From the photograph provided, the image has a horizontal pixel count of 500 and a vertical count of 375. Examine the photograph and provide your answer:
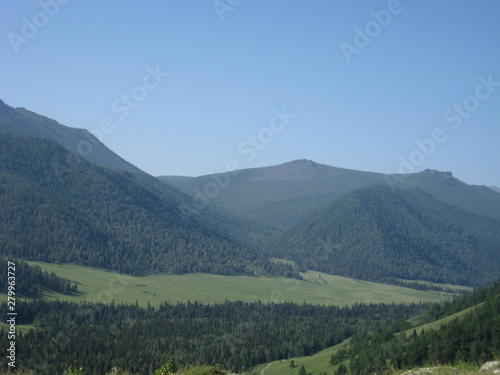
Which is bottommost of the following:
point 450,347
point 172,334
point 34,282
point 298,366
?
point 34,282

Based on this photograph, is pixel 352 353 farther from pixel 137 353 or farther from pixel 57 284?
pixel 57 284

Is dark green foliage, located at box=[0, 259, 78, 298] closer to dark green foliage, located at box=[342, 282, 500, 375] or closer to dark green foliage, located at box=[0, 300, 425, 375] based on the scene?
dark green foliage, located at box=[0, 300, 425, 375]

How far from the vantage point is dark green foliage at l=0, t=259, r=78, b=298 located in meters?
165

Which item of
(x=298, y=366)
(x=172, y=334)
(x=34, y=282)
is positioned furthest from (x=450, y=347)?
(x=34, y=282)

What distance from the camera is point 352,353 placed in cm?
10044

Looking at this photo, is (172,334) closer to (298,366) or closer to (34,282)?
(298,366)

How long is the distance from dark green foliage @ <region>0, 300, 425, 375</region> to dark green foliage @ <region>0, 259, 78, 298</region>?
22790 millimetres

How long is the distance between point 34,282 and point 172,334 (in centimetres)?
6995

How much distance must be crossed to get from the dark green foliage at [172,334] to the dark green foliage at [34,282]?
22.8m

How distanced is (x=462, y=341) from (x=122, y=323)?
10576 centimetres

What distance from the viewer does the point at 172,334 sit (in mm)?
135500

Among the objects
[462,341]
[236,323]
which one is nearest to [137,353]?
[236,323]

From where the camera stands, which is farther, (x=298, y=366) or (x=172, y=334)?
(x=172, y=334)

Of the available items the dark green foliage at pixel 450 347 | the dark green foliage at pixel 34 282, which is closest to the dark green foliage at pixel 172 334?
the dark green foliage at pixel 34 282
